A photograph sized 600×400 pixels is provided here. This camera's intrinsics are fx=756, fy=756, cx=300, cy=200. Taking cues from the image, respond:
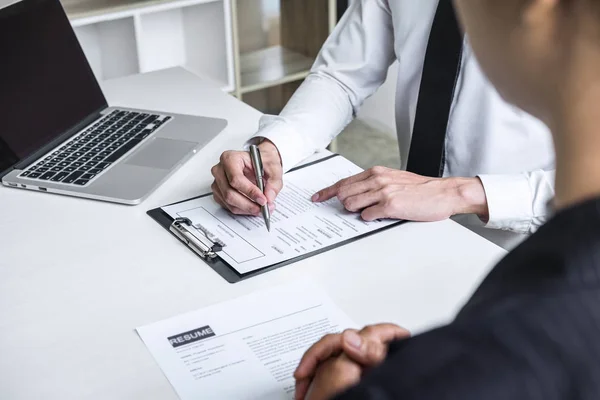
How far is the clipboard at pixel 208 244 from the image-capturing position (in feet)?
3.36

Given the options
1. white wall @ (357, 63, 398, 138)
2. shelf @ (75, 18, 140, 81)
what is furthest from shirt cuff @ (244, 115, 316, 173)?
white wall @ (357, 63, 398, 138)

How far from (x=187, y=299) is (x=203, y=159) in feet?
1.50

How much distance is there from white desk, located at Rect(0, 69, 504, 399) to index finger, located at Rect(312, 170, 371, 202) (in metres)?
0.11

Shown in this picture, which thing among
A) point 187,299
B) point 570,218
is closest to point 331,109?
point 187,299

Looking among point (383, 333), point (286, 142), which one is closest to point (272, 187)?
point (286, 142)

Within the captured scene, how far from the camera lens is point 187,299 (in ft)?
3.21

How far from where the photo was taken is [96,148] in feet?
4.58

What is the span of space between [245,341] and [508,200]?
52 cm

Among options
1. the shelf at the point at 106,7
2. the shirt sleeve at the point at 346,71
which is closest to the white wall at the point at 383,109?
the shelf at the point at 106,7

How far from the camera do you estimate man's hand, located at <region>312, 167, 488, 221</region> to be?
1.13 meters

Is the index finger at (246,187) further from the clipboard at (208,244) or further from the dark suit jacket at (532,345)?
the dark suit jacket at (532,345)

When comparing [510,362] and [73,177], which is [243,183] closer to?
[73,177]

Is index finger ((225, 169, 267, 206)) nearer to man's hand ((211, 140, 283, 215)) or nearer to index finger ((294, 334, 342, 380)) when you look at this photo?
man's hand ((211, 140, 283, 215))

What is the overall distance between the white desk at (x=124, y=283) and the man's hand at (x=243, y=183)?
99 millimetres
